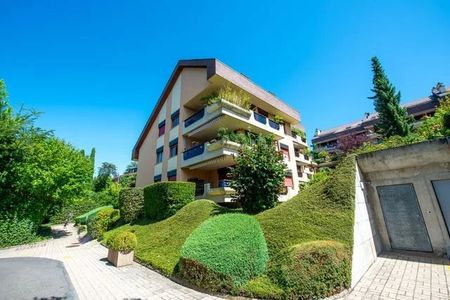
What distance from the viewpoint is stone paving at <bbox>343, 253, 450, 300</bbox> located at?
5539 millimetres

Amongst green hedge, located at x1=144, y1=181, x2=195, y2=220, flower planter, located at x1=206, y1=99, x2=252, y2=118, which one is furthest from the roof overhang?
green hedge, located at x1=144, y1=181, x2=195, y2=220

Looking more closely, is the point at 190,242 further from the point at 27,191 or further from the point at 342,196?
the point at 27,191

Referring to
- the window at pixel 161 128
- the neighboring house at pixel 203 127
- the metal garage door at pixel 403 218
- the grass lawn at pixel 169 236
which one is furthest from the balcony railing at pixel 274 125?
the metal garage door at pixel 403 218

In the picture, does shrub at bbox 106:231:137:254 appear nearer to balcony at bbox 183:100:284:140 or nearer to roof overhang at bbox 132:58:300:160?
balcony at bbox 183:100:284:140

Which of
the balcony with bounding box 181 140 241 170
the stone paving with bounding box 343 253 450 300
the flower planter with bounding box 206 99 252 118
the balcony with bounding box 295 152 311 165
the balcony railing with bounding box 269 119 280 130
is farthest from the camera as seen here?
the balcony with bounding box 295 152 311 165

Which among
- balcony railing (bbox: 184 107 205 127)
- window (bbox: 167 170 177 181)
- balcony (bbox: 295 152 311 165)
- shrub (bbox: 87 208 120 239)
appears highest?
balcony railing (bbox: 184 107 205 127)

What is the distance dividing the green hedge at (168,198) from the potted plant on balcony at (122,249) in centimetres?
451

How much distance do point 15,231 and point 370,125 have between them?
51.7 metres

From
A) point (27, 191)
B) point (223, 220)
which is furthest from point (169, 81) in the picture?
point (223, 220)

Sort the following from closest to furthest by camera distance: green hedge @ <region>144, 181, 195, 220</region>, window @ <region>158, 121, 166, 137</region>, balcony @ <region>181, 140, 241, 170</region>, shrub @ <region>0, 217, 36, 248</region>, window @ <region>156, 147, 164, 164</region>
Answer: green hedge @ <region>144, 181, 195, 220</region> → shrub @ <region>0, 217, 36, 248</region> → balcony @ <region>181, 140, 241, 170</region> → window @ <region>156, 147, 164, 164</region> → window @ <region>158, 121, 166, 137</region>

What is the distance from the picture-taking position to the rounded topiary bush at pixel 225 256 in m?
6.48

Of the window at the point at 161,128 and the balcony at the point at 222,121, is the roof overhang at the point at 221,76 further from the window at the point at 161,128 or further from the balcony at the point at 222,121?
the balcony at the point at 222,121

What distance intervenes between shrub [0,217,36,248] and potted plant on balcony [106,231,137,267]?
39.3 ft

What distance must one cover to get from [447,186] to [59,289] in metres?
14.0
